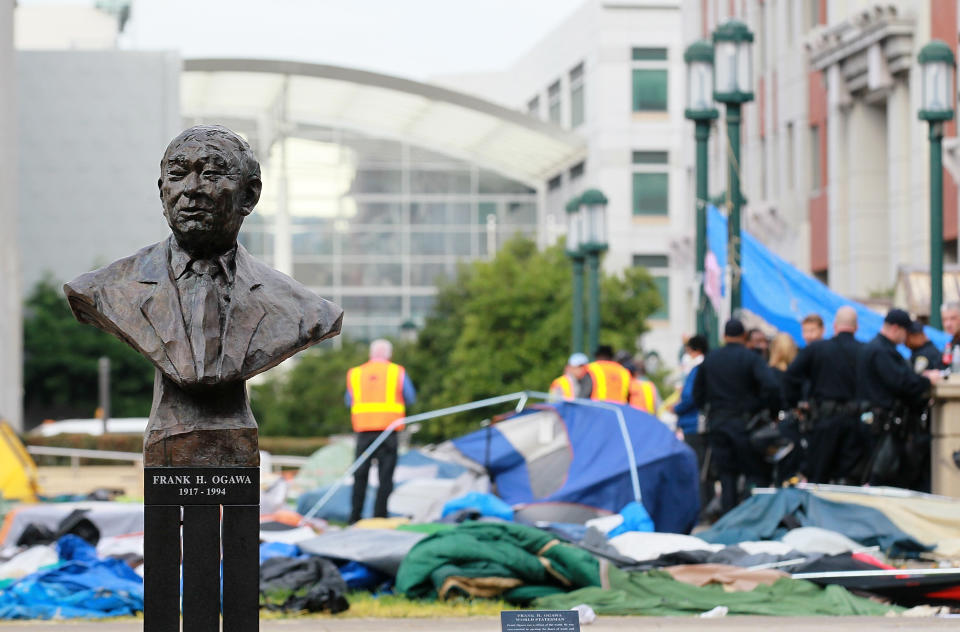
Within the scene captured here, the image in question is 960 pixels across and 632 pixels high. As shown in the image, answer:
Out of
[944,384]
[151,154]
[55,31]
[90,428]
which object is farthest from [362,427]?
[55,31]

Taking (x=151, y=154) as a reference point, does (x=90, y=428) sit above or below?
below

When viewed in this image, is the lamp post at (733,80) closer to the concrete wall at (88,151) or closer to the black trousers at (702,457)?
the black trousers at (702,457)

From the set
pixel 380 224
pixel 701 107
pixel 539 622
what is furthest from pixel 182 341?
pixel 380 224

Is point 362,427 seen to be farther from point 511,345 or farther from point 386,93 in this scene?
point 386,93

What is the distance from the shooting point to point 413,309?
65938 mm

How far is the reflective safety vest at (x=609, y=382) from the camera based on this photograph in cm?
1769

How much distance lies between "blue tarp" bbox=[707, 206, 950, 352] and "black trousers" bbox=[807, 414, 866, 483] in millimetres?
4572

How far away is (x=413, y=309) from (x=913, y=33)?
36.7m

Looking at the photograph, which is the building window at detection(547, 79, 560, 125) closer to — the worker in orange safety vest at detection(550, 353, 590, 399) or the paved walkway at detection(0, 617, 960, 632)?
the worker in orange safety vest at detection(550, 353, 590, 399)

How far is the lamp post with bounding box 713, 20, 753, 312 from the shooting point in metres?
19.2

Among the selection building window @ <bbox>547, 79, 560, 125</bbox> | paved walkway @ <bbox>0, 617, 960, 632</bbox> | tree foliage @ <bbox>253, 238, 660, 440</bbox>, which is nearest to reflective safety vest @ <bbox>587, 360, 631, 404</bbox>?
paved walkway @ <bbox>0, 617, 960, 632</bbox>

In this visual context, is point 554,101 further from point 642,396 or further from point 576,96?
point 642,396

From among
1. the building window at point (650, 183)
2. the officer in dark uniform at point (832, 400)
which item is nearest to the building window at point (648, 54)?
the building window at point (650, 183)

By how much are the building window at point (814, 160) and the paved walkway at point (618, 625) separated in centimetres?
2964
